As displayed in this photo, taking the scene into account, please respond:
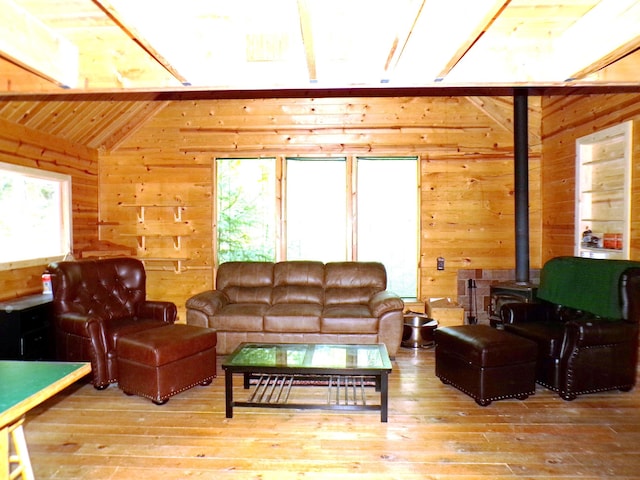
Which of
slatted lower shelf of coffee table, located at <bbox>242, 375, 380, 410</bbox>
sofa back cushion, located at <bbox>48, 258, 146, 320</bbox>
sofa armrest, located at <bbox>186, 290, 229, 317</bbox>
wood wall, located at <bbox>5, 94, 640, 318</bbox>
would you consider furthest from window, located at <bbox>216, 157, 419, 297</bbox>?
slatted lower shelf of coffee table, located at <bbox>242, 375, 380, 410</bbox>

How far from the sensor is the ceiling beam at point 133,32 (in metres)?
1.90

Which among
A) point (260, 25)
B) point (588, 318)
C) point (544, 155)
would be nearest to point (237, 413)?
point (260, 25)

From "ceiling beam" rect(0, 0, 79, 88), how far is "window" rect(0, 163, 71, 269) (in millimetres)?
2131

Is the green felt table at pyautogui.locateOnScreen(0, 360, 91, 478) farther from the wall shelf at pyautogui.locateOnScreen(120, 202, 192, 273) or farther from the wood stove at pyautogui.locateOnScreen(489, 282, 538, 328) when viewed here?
the wood stove at pyautogui.locateOnScreen(489, 282, 538, 328)

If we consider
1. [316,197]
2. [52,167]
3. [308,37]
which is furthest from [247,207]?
[308,37]

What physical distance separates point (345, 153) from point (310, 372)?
355 cm

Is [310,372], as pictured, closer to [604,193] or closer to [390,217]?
[390,217]

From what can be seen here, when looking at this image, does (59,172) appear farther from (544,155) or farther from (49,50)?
(544,155)

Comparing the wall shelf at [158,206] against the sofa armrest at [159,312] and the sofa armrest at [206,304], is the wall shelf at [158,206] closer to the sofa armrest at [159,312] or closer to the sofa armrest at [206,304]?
the sofa armrest at [206,304]

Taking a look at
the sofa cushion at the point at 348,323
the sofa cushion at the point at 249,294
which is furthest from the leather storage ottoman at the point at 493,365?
the sofa cushion at the point at 249,294

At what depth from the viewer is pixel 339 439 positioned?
2723 mm

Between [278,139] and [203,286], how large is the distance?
2213 mm

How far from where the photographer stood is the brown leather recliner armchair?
11.3 ft

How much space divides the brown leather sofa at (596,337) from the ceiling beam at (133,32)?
3.18 meters
